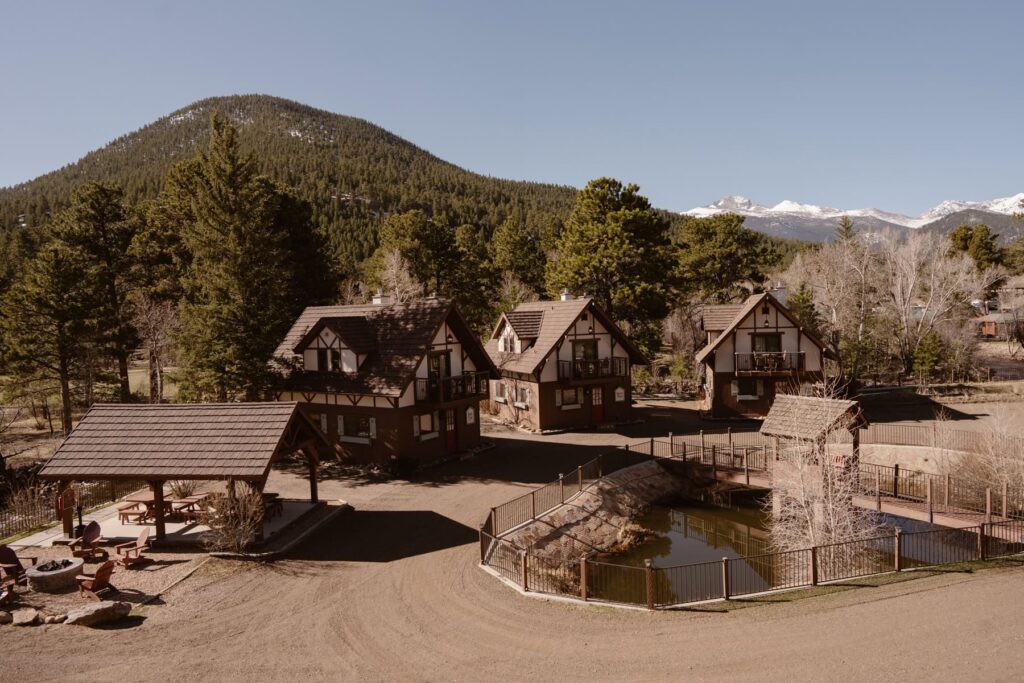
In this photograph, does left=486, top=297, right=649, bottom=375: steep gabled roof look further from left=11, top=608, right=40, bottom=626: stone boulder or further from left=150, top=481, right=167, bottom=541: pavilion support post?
left=11, top=608, right=40, bottom=626: stone boulder

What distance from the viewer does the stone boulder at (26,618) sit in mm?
14180

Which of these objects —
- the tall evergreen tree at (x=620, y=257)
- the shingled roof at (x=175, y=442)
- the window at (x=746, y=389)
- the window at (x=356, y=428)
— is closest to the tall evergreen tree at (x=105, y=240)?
the window at (x=356, y=428)

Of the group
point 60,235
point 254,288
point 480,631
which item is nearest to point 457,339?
point 254,288

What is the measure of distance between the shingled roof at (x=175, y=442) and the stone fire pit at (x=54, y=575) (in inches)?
120

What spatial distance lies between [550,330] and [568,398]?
14.5ft

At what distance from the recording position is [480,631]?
14.1m

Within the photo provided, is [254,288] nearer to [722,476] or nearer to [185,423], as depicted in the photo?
[185,423]

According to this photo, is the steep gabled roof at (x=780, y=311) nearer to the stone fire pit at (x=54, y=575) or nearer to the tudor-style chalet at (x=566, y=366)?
the tudor-style chalet at (x=566, y=366)

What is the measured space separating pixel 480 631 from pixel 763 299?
30.8m

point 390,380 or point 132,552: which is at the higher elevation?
point 390,380

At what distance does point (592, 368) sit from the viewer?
37.5 meters

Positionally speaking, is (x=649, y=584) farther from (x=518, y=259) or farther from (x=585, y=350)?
(x=518, y=259)

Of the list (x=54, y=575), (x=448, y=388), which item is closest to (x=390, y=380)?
(x=448, y=388)

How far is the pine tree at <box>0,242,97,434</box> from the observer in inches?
1399
